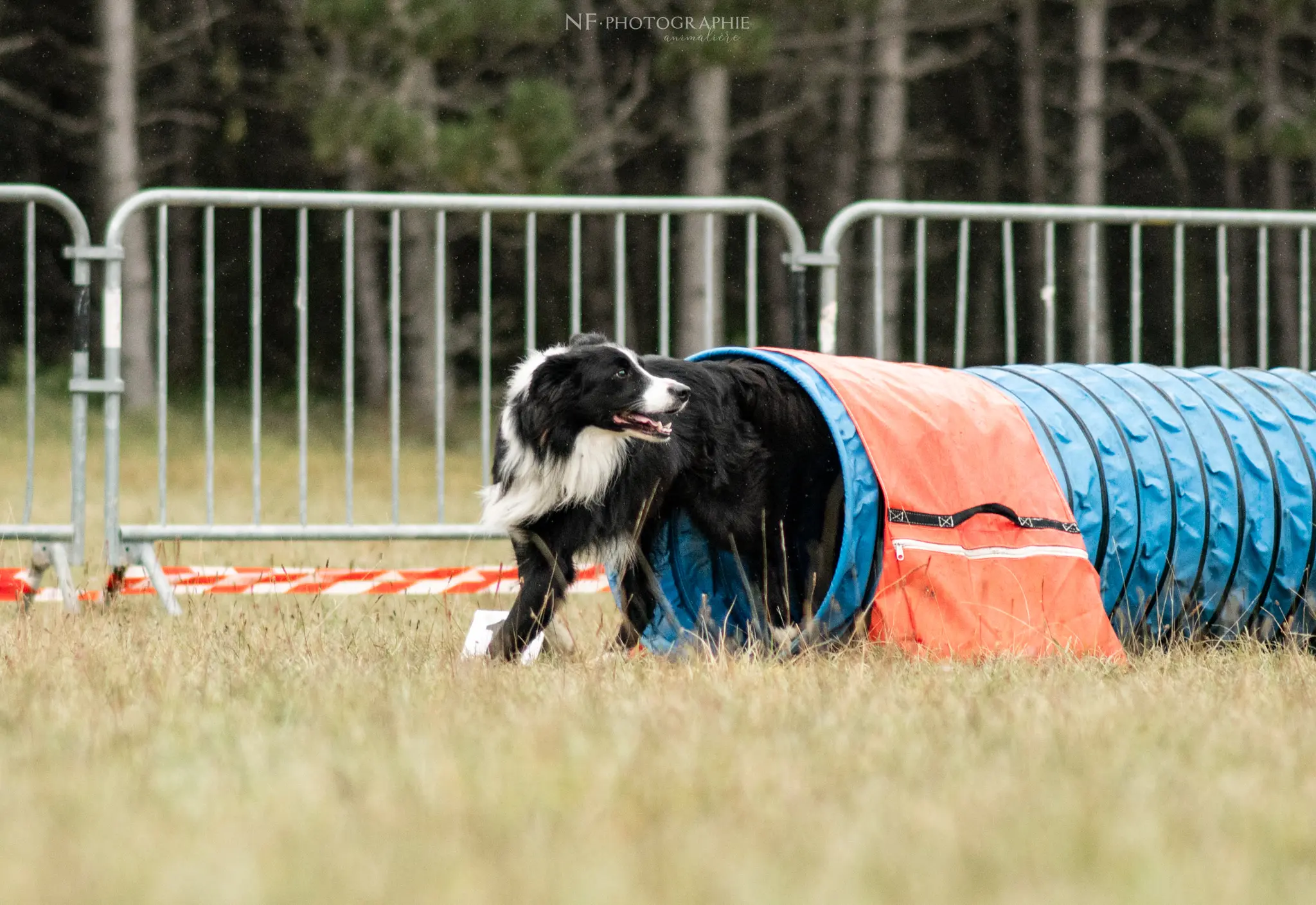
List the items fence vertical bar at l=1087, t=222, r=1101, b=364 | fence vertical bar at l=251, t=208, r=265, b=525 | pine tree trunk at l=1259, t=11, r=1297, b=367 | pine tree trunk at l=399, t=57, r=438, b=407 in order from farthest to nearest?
1. pine tree trunk at l=1259, t=11, r=1297, b=367
2. pine tree trunk at l=399, t=57, r=438, b=407
3. fence vertical bar at l=1087, t=222, r=1101, b=364
4. fence vertical bar at l=251, t=208, r=265, b=525

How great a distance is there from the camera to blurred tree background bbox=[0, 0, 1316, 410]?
1484 centimetres

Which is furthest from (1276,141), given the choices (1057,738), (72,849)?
(72,849)

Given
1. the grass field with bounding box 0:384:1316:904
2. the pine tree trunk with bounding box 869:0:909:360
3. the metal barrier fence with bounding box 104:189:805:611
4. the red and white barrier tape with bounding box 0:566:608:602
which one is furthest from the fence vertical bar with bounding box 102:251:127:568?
the pine tree trunk with bounding box 869:0:909:360

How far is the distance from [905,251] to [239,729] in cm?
2323

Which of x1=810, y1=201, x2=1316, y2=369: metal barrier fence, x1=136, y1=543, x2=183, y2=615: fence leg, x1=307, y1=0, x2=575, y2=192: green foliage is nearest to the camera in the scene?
x1=136, y1=543, x2=183, y2=615: fence leg

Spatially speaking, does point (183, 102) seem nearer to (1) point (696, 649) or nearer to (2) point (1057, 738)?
(1) point (696, 649)

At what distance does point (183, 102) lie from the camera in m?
22.1

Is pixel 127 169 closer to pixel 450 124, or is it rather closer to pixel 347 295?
pixel 450 124

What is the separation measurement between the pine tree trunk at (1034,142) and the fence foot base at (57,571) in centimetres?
1439

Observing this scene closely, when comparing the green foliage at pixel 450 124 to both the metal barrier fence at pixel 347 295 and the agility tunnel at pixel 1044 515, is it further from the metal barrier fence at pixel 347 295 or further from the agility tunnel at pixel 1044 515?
the agility tunnel at pixel 1044 515

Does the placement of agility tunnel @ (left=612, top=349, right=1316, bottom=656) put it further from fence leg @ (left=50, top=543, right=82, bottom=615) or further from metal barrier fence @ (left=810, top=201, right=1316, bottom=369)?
fence leg @ (left=50, top=543, right=82, bottom=615)

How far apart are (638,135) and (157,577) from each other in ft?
53.1

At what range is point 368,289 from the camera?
60.4 ft

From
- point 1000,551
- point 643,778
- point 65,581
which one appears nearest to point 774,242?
point 65,581
